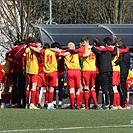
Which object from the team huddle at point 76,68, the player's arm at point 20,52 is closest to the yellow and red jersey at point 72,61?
the team huddle at point 76,68

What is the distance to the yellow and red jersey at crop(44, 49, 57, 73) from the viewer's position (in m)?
20.2

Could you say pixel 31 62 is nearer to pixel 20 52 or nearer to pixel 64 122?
pixel 20 52

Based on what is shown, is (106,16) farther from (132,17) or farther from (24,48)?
(24,48)

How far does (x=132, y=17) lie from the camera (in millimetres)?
42031

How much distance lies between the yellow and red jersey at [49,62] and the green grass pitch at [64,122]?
2.69 m

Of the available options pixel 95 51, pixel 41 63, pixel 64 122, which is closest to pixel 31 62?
pixel 41 63

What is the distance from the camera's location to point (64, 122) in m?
14.6

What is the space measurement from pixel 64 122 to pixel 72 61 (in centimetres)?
553

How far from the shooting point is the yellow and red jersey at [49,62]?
2016cm

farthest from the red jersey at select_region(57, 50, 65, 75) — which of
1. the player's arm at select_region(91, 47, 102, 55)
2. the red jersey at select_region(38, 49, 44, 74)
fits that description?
the player's arm at select_region(91, 47, 102, 55)

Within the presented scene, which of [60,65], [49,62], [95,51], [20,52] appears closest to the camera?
[95,51]

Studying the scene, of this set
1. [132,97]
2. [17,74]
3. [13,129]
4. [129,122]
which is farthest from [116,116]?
[132,97]

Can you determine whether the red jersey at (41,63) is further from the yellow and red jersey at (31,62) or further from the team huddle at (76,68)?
the yellow and red jersey at (31,62)

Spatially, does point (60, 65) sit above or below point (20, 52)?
below
